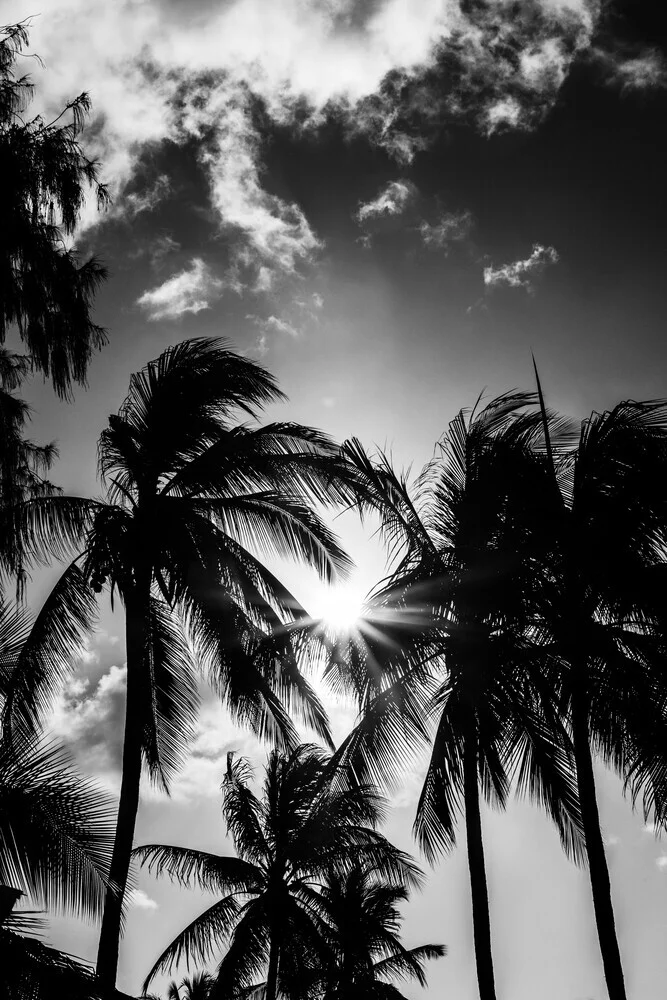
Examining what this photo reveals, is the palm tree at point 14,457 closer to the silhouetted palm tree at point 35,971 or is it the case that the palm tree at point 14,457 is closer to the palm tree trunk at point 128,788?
the palm tree trunk at point 128,788

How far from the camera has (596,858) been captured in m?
8.76

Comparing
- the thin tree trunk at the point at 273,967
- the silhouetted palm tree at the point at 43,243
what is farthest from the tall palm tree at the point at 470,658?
the thin tree trunk at the point at 273,967

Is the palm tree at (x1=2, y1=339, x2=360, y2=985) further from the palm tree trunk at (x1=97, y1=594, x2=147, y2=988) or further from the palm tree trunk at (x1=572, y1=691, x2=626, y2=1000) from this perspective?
the palm tree trunk at (x1=572, y1=691, x2=626, y2=1000)

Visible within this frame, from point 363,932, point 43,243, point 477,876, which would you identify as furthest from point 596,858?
point 363,932

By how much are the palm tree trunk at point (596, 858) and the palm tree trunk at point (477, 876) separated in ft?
5.01

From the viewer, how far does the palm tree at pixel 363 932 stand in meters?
22.3

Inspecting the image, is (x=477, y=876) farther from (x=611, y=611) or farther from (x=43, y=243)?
(x=43, y=243)

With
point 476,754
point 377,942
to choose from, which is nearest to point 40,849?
point 476,754

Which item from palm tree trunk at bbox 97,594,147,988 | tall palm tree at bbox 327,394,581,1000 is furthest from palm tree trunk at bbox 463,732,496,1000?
palm tree trunk at bbox 97,594,147,988

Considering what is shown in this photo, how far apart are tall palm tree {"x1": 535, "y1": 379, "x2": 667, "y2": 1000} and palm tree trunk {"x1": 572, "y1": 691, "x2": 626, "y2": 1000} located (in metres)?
0.01

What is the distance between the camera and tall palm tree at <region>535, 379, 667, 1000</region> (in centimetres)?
865

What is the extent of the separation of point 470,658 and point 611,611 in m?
1.78

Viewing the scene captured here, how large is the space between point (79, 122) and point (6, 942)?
8.97 metres

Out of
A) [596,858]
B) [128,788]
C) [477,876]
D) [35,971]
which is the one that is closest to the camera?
[35,971]
